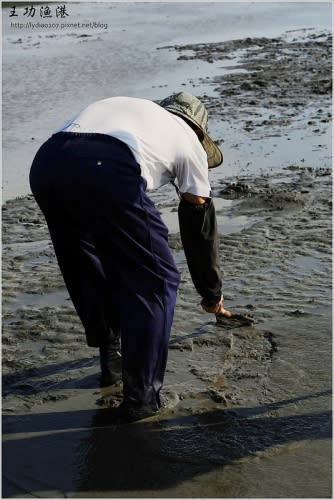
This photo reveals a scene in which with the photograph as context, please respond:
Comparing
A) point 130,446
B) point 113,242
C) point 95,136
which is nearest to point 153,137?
point 95,136

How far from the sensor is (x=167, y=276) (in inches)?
138

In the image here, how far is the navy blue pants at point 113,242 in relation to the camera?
326 centimetres

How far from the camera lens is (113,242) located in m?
3.39

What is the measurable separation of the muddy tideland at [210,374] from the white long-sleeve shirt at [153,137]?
112cm

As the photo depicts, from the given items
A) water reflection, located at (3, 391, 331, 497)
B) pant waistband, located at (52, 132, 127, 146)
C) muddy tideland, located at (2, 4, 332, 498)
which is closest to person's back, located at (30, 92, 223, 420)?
pant waistband, located at (52, 132, 127, 146)

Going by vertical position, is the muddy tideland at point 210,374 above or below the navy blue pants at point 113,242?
below

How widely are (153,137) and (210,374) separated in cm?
142

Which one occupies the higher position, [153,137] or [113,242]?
[153,137]

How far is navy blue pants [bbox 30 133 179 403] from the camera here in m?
3.26

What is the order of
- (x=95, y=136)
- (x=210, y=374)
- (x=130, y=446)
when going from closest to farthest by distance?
(x=95, y=136)
(x=130, y=446)
(x=210, y=374)

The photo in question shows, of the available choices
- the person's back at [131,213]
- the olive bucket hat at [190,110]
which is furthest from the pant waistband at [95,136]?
the olive bucket hat at [190,110]

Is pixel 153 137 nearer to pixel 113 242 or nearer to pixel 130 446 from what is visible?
pixel 113 242

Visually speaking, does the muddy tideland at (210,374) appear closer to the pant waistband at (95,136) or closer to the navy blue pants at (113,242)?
the navy blue pants at (113,242)

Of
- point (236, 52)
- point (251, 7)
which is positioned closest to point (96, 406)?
point (236, 52)
